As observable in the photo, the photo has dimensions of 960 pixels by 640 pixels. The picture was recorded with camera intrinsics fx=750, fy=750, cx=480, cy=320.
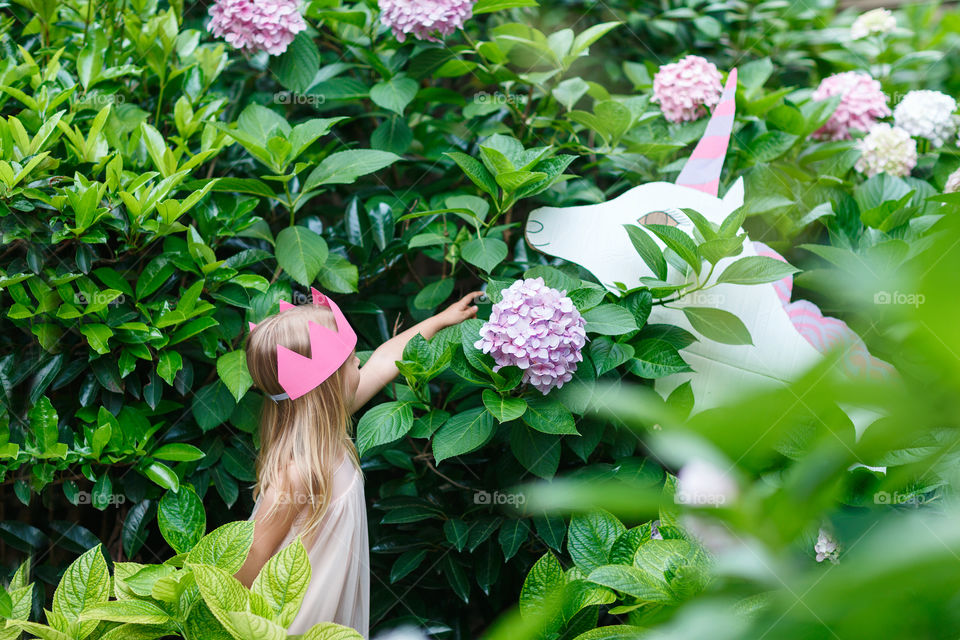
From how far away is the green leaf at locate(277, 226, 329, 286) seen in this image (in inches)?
57.3

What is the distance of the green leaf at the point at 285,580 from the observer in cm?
93

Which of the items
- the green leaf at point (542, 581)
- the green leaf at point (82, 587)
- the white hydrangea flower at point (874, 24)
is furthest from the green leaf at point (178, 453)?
the white hydrangea flower at point (874, 24)

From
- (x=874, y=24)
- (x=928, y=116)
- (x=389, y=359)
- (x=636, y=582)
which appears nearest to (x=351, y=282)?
(x=389, y=359)

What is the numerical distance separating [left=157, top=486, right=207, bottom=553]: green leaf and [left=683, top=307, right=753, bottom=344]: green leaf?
0.91m

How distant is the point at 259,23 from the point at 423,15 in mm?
351

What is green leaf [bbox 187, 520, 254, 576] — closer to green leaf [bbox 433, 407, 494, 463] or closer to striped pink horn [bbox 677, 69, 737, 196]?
green leaf [bbox 433, 407, 494, 463]

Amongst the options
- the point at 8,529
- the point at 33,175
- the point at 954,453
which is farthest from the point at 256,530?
the point at 954,453

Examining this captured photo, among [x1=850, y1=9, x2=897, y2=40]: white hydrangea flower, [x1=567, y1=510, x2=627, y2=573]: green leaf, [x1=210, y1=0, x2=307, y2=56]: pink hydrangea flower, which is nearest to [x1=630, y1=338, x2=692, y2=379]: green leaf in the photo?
[x1=567, y1=510, x2=627, y2=573]: green leaf

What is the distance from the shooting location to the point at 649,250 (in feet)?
4.47

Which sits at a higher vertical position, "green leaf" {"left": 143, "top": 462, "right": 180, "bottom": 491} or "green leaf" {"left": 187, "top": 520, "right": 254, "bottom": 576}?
"green leaf" {"left": 187, "top": 520, "right": 254, "bottom": 576}

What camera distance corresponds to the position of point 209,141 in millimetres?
1553

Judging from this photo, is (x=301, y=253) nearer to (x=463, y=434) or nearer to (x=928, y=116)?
(x=463, y=434)

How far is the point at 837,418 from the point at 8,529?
1.71 metres

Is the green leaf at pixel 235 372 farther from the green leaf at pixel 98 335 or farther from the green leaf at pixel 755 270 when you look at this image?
the green leaf at pixel 755 270
